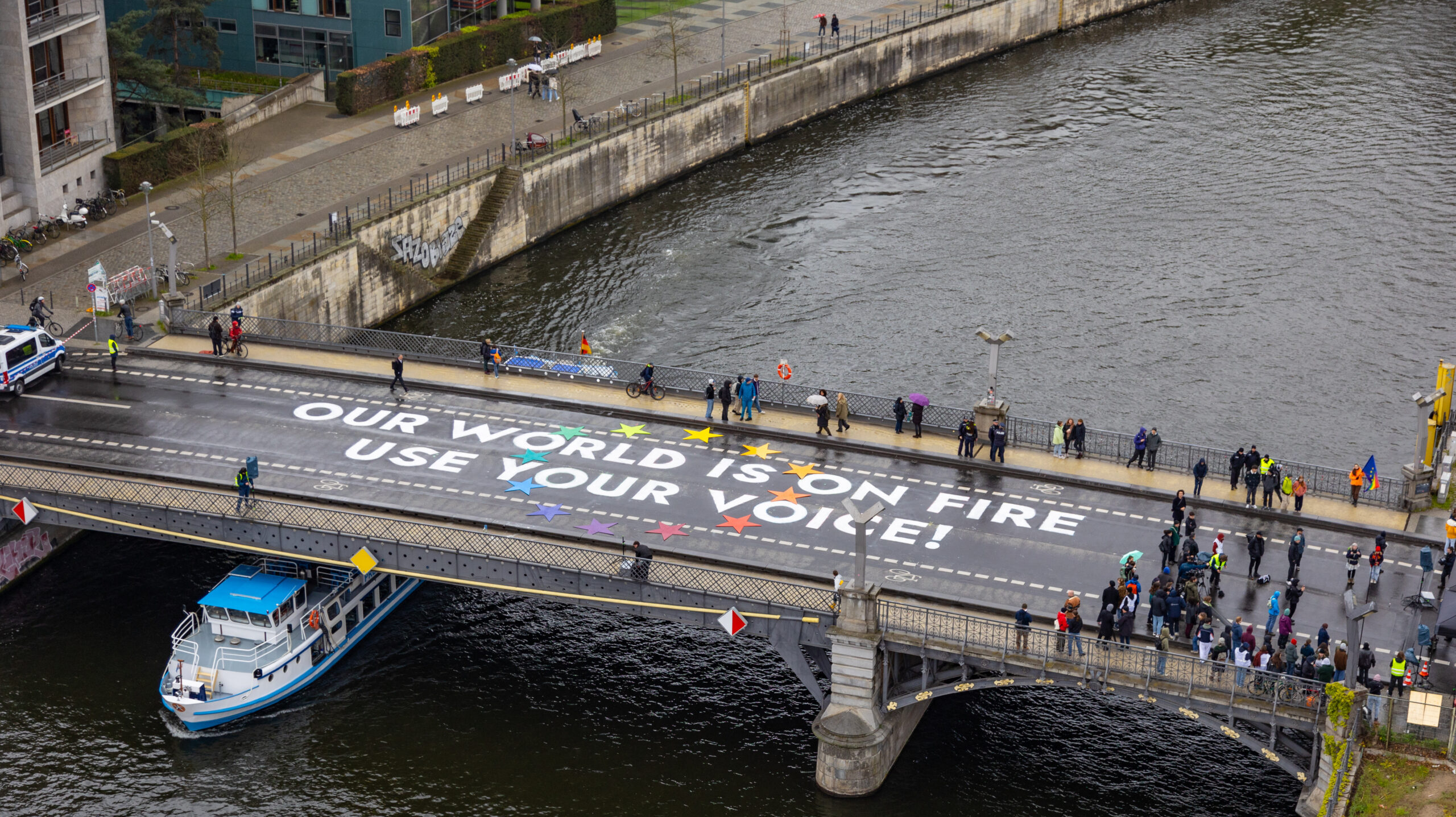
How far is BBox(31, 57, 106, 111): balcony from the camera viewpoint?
94.5 meters

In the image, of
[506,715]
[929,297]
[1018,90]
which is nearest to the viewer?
[506,715]

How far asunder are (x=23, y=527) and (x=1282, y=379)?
60.0 metres

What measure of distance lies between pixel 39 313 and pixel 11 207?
50.9ft

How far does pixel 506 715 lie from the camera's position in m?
63.1

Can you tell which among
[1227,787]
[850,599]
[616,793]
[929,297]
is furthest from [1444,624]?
[929,297]

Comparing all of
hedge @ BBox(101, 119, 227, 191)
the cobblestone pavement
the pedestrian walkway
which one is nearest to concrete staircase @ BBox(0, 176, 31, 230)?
the cobblestone pavement

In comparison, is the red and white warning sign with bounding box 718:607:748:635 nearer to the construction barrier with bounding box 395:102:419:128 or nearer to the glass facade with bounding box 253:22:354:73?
the construction barrier with bounding box 395:102:419:128

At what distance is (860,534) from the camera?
55.4 m

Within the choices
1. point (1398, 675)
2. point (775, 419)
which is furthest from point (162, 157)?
point (1398, 675)

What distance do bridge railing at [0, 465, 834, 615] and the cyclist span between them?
1446cm

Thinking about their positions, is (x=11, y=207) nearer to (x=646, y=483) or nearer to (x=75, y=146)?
(x=75, y=146)

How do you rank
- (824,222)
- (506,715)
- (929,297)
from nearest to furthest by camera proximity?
(506,715) → (929,297) → (824,222)

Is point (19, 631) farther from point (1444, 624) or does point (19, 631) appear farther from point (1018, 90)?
point (1018, 90)

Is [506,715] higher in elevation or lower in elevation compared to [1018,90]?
lower
